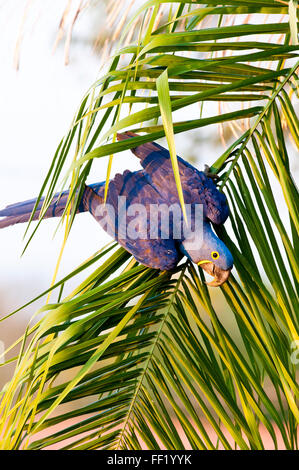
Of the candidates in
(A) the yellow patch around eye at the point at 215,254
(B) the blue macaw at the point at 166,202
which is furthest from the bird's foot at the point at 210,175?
(A) the yellow patch around eye at the point at 215,254

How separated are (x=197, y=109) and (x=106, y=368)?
1.36m

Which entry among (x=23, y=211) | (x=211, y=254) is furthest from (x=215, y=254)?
(x=23, y=211)

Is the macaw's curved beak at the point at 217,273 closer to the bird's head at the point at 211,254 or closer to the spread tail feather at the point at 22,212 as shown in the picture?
the bird's head at the point at 211,254

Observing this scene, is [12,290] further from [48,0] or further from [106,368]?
[106,368]

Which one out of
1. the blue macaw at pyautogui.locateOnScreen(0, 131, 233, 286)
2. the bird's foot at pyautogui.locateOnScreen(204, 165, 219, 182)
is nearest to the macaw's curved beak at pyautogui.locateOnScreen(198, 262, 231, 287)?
the blue macaw at pyautogui.locateOnScreen(0, 131, 233, 286)

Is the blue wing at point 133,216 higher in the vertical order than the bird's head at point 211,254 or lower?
higher

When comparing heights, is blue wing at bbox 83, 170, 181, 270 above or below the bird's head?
above

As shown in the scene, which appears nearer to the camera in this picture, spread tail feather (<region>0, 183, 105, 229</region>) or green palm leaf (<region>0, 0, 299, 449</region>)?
green palm leaf (<region>0, 0, 299, 449</region>)

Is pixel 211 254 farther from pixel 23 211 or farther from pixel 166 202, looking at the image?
pixel 23 211

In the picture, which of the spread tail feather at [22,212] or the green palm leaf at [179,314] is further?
the spread tail feather at [22,212]

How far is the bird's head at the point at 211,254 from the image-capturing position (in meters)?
0.51

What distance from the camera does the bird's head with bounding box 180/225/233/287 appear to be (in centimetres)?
51

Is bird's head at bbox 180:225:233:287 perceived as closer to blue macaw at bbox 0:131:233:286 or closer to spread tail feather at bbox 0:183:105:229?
blue macaw at bbox 0:131:233:286

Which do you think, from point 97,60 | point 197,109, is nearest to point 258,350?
point 197,109
